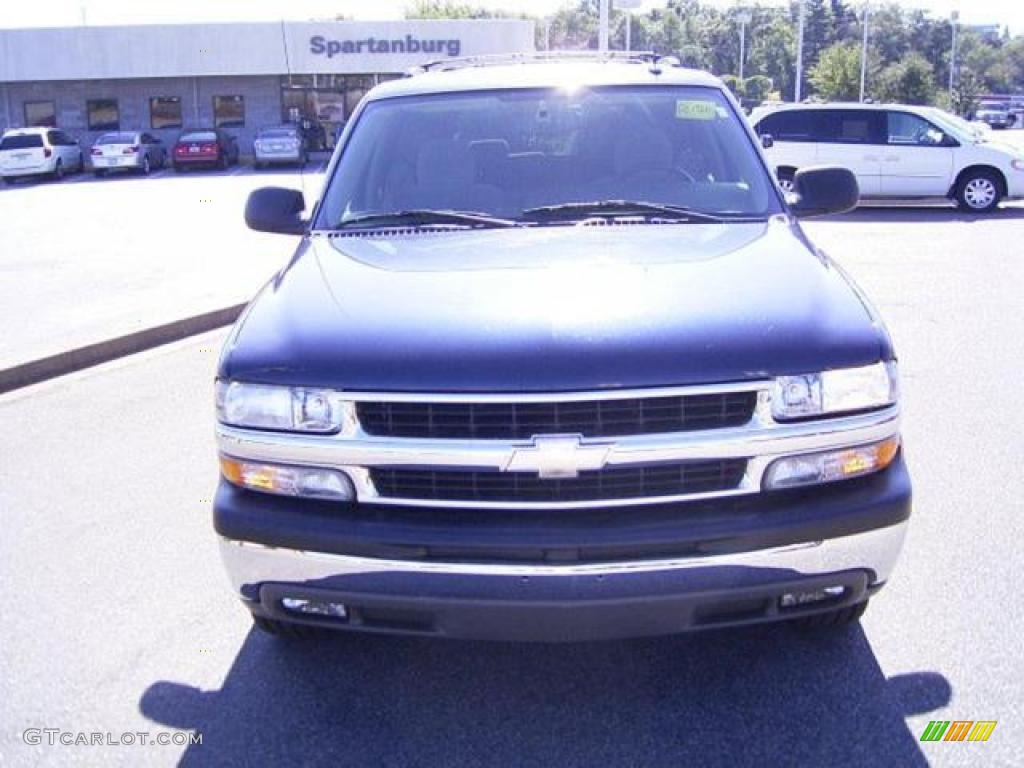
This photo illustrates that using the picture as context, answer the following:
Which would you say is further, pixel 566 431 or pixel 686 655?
pixel 686 655

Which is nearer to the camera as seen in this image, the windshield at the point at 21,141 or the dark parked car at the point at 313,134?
the windshield at the point at 21,141

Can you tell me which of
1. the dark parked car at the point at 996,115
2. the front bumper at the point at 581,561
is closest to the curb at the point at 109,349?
the front bumper at the point at 581,561

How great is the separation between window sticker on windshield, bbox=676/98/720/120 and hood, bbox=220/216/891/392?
3.61ft

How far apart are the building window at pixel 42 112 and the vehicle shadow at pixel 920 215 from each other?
3443 centimetres

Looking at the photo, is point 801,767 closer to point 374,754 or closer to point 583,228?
point 374,754

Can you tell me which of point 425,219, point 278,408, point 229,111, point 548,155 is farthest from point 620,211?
point 229,111

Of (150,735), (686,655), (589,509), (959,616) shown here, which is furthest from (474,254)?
(959,616)

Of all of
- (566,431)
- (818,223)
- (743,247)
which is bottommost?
(818,223)

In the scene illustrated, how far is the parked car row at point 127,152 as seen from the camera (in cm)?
3331

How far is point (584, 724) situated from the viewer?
10.6 feet

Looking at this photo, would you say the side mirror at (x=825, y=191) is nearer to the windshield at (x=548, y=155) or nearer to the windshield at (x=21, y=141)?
the windshield at (x=548, y=155)

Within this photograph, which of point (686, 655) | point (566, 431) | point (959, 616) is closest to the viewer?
point (566, 431)

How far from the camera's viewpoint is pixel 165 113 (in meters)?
42.5

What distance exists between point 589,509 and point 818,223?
588 inches
